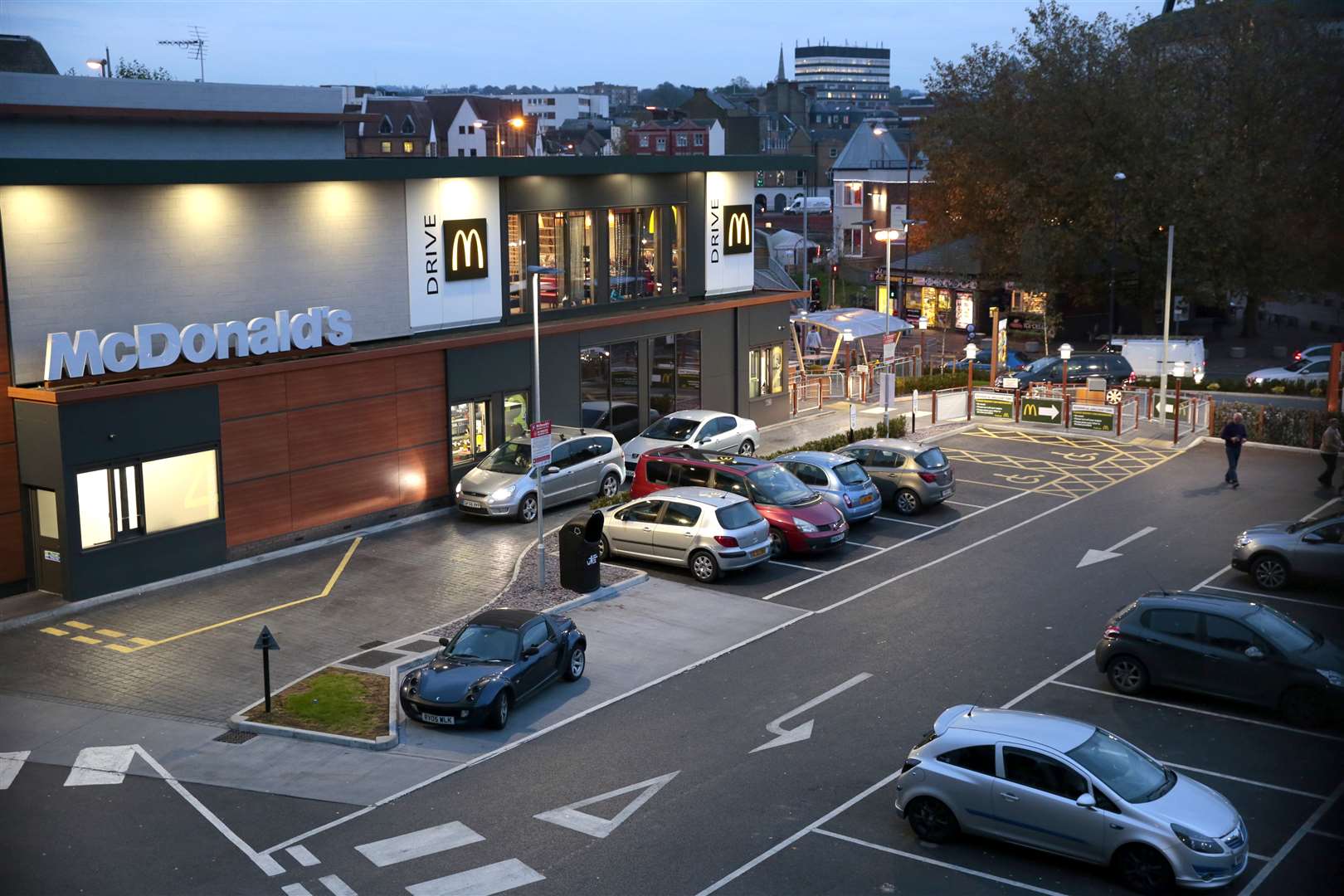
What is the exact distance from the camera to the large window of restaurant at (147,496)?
77.2ft

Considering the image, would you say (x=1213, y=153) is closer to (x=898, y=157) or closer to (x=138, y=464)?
(x=138, y=464)

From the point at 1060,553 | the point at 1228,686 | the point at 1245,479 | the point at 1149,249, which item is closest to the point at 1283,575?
the point at 1060,553

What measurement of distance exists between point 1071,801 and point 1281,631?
6546 millimetres

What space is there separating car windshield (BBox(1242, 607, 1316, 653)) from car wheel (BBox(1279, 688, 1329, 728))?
1.94ft

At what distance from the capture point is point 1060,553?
2678 cm

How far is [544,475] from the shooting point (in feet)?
95.3

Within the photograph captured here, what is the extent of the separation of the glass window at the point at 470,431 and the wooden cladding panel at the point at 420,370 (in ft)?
3.33

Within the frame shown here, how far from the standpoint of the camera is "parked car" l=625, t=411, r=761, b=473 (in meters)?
33.0

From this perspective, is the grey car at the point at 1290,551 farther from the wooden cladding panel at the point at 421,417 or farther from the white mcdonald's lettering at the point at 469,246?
the white mcdonald's lettering at the point at 469,246

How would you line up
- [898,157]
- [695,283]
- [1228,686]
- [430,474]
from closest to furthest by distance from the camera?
[1228,686]
[430,474]
[695,283]
[898,157]

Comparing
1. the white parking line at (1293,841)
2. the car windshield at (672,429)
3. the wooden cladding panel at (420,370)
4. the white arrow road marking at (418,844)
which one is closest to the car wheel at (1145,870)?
the white parking line at (1293,841)

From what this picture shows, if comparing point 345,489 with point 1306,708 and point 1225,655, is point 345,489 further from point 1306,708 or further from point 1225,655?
point 1306,708

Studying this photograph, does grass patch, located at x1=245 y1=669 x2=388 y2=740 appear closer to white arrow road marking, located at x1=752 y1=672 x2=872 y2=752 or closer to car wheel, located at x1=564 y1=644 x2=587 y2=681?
car wheel, located at x1=564 y1=644 x2=587 y2=681

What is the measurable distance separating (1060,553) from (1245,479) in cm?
901
